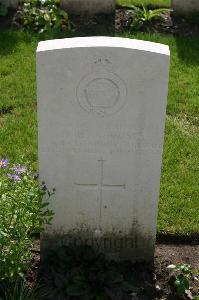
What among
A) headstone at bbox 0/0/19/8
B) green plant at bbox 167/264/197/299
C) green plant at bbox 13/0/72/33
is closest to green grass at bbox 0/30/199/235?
green plant at bbox 13/0/72/33

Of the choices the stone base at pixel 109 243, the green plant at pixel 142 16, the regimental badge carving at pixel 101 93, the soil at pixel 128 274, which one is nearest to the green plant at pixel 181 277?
the soil at pixel 128 274

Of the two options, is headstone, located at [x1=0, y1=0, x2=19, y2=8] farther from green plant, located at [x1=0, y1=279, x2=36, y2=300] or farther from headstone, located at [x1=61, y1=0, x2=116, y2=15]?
green plant, located at [x1=0, y1=279, x2=36, y2=300]

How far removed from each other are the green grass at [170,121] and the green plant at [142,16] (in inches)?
10.7

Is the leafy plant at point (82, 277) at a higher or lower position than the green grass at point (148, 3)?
lower

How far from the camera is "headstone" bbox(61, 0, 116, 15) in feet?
26.5

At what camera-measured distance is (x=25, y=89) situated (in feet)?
21.3

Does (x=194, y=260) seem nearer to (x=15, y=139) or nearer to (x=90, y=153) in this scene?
(x=90, y=153)

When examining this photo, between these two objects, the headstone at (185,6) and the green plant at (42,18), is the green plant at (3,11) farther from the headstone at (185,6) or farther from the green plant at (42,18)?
the headstone at (185,6)

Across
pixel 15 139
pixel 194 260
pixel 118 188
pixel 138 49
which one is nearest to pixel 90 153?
pixel 118 188

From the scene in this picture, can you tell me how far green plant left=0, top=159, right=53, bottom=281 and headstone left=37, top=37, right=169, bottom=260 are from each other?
25 cm

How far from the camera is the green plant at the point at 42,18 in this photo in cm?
771

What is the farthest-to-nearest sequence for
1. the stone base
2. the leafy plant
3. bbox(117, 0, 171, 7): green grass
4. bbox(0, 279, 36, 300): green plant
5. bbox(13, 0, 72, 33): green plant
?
1. bbox(117, 0, 171, 7): green grass
2. bbox(13, 0, 72, 33): green plant
3. the stone base
4. the leafy plant
5. bbox(0, 279, 36, 300): green plant

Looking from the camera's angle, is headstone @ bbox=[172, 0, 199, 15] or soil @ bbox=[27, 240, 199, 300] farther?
headstone @ bbox=[172, 0, 199, 15]

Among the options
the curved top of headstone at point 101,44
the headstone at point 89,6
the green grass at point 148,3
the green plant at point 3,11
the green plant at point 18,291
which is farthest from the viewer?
the green grass at point 148,3
